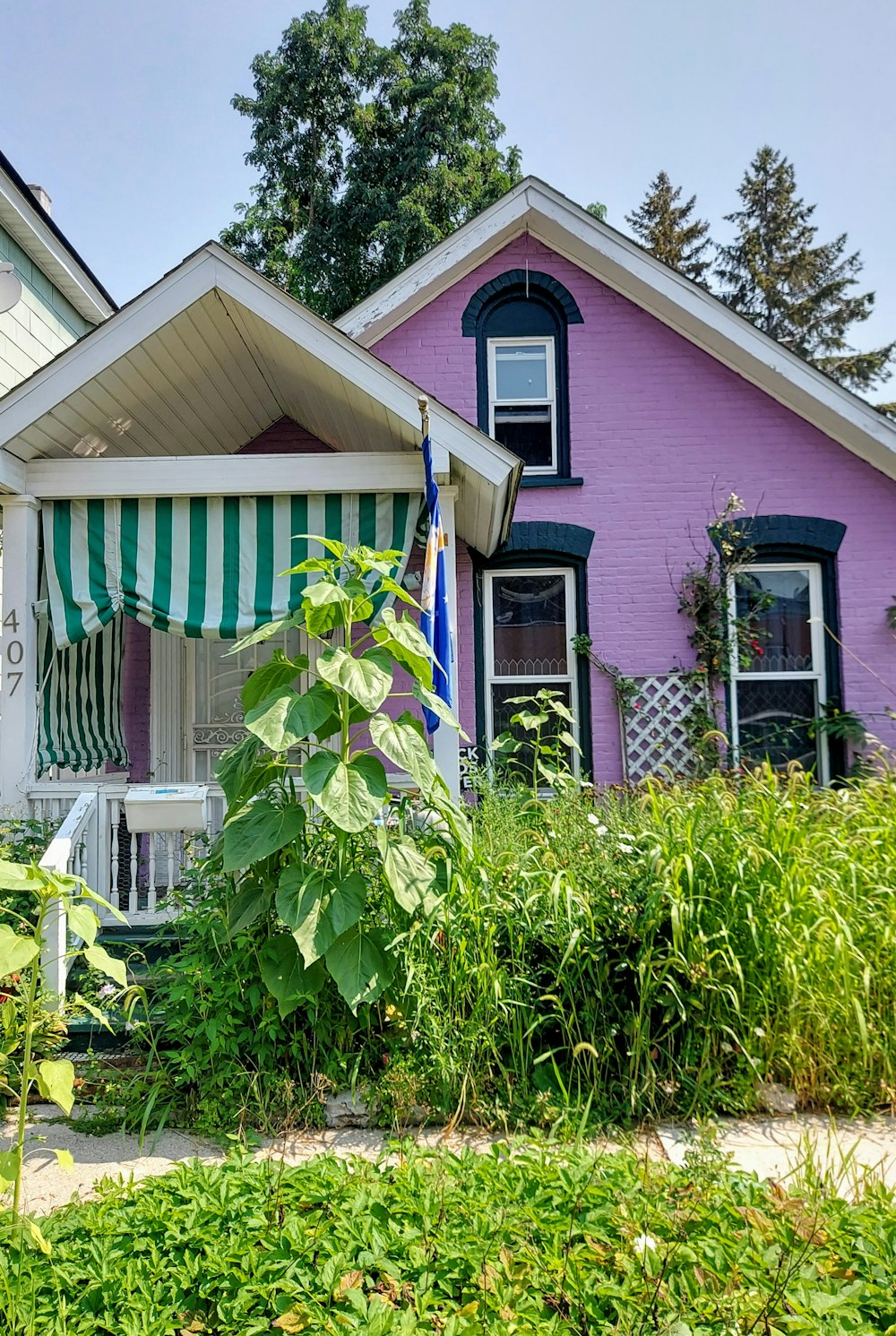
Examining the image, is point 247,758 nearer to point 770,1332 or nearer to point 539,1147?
point 539,1147

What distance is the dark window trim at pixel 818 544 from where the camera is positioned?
782 cm

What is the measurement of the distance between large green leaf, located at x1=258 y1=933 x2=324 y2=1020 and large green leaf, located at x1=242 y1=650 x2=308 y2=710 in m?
1.01

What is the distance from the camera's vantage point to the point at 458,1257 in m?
2.18

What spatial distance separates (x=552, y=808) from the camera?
4.82 meters

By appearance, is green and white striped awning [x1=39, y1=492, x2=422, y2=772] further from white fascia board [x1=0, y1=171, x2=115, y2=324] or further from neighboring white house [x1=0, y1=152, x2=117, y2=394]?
white fascia board [x1=0, y1=171, x2=115, y2=324]

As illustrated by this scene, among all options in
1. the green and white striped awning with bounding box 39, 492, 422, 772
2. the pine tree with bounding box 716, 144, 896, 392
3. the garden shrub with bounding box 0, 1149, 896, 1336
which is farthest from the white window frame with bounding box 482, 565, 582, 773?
the pine tree with bounding box 716, 144, 896, 392

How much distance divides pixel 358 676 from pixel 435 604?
5.49ft

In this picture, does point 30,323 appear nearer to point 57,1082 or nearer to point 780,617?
point 780,617

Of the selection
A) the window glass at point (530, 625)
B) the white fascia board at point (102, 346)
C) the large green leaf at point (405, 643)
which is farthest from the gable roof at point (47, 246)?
the large green leaf at point (405, 643)

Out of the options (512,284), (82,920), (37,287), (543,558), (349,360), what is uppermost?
(37,287)

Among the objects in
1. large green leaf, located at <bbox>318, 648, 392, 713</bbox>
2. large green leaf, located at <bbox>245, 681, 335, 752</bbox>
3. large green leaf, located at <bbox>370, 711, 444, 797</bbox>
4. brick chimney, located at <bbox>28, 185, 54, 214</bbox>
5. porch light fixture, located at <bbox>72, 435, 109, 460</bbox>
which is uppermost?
brick chimney, located at <bbox>28, 185, 54, 214</bbox>

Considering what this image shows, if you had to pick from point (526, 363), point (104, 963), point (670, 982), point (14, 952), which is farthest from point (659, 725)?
point (14, 952)

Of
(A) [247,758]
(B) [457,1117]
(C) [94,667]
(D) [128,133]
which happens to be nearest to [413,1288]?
(B) [457,1117]

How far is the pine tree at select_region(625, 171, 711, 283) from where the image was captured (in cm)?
2525
